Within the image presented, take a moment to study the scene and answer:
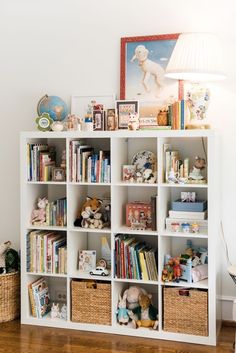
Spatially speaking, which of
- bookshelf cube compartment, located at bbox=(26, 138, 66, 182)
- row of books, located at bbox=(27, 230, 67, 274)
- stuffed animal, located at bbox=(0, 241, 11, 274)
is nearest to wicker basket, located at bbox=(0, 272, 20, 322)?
stuffed animal, located at bbox=(0, 241, 11, 274)

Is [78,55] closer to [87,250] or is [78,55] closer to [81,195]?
[81,195]

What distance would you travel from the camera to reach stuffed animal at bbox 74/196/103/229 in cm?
330

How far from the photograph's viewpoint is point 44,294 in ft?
11.4

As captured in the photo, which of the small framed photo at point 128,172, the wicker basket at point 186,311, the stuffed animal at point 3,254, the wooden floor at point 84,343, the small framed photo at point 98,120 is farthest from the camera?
the stuffed animal at point 3,254

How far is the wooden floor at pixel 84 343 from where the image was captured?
2.95 meters

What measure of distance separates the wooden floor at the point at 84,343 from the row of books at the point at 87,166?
38.7 inches

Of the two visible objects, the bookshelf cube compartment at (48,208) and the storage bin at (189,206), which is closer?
the storage bin at (189,206)

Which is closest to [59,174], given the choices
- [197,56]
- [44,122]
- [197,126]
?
[44,122]

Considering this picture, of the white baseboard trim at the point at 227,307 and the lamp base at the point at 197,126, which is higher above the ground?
the lamp base at the point at 197,126

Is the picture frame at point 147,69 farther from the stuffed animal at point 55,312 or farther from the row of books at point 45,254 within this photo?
the stuffed animal at point 55,312

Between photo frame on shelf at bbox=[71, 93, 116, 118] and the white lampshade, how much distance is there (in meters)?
0.54

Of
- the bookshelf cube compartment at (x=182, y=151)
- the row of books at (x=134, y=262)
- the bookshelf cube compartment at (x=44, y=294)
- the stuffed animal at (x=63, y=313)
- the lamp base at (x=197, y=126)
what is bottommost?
the stuffed animal at (x=63, y=313)

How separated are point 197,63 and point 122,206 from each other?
1.05 meters

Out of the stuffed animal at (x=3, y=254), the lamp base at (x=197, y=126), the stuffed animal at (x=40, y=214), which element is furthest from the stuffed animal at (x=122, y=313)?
the lamp base at (x=197, y=126)
